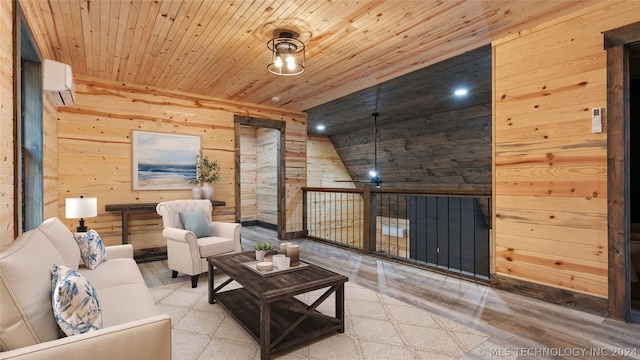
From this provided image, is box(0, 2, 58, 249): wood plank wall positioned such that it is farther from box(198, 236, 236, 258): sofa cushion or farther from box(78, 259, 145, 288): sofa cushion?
box(198, 236, 236, 258): sofa cushion

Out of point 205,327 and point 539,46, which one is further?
point 539,46

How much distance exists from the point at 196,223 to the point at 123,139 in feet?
6.05

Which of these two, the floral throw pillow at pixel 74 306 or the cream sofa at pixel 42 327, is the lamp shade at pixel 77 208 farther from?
the floral throw pillow at pixel 74 306

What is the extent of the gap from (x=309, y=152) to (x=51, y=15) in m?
6.44

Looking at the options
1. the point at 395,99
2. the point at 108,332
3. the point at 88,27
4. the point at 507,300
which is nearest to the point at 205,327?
the point at 108,332

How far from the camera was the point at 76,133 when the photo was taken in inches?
164

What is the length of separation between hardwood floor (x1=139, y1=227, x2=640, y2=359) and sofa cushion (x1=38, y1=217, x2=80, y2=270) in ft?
4.27

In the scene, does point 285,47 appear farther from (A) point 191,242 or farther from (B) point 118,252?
(B) point 118,252

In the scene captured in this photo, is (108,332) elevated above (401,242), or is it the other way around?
(108,332)

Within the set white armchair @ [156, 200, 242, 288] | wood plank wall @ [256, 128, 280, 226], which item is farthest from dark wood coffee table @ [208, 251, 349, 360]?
wood plank wall @ [256, 128, 280, 226]

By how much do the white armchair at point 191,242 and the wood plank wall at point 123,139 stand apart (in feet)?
3.28

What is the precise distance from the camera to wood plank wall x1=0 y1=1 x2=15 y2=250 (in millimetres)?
1766

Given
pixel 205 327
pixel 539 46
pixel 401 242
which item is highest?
pixel 539 46

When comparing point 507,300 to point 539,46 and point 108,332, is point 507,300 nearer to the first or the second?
point 539,46
